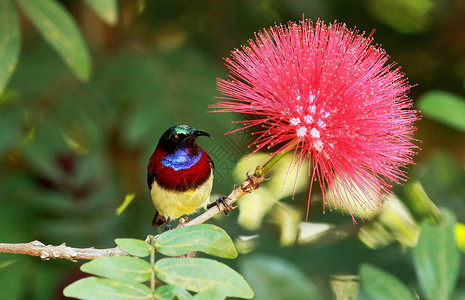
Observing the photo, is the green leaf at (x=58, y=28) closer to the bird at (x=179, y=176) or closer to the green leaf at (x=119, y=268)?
the bird at (x=179, y=176)

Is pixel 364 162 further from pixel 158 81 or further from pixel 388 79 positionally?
pixel 158 81

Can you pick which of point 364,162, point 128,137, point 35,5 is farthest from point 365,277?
point 128,137

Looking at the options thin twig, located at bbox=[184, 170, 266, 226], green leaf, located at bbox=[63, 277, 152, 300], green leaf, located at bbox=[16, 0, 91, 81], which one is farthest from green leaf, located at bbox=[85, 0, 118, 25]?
green leaf, located at bbox=[63, 277, 152, 300]

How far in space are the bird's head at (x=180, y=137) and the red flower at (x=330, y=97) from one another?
127 millimetres

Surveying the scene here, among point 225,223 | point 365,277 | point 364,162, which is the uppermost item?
point 225,223

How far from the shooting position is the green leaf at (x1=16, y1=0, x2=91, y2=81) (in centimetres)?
156

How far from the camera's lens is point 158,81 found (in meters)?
2.43

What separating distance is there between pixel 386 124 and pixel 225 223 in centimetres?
139

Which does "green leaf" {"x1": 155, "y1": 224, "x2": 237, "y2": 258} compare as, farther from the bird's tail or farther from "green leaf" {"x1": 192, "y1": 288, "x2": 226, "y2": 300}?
the bird's tail

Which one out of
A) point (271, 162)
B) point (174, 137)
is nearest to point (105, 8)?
point (174, 137)

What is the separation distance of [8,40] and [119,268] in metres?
0.82

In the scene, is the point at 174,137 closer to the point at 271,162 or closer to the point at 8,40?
the point at 271,162

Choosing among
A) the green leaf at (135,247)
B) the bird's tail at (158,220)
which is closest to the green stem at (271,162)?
the green leaf at (135,247)

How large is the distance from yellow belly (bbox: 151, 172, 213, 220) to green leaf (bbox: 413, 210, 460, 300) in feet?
1.53
